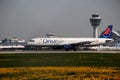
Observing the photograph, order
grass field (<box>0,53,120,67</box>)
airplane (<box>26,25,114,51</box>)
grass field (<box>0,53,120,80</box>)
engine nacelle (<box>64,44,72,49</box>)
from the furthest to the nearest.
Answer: airplane (<box>26,25,114,51</box>), engine nacelle (<box>64,44,72,49</box>), grass field (<box>0,53,120,67</box>), grass field (<box>0,53,120,80</box>)

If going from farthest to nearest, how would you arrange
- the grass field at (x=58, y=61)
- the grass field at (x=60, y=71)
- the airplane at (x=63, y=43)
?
the airplane at (x=63, y=43), the grass field at (x=58, y=61), the grass field at (x=60, y=71)

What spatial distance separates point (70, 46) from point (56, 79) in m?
94.1

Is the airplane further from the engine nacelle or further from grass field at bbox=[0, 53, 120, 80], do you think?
grass field at bbox=[0, 53, 120, 80]

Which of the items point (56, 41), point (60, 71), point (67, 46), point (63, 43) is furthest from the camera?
point (63, 43)

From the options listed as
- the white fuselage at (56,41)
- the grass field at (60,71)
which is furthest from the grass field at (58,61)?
the white fuselage at (56,41)

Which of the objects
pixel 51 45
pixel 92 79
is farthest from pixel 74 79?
pixel 51 45

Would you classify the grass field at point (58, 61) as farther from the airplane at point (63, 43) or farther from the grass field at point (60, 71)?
the airplane at point (63, 43)

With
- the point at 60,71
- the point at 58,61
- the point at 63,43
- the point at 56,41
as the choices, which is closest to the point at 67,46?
the point at 63,43

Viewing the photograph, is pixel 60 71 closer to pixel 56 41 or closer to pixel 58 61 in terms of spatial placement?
pixel 58 61

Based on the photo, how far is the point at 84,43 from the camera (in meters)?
121

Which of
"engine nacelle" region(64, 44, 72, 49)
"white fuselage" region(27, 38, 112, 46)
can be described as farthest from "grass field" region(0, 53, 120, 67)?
"engine nacelle" region(64, 44, 72, 49)

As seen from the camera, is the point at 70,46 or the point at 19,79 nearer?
the point at 19,79

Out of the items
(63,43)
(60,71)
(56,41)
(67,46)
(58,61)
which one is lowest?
(58,61)

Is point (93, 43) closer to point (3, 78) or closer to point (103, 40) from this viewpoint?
point (103, 40)
